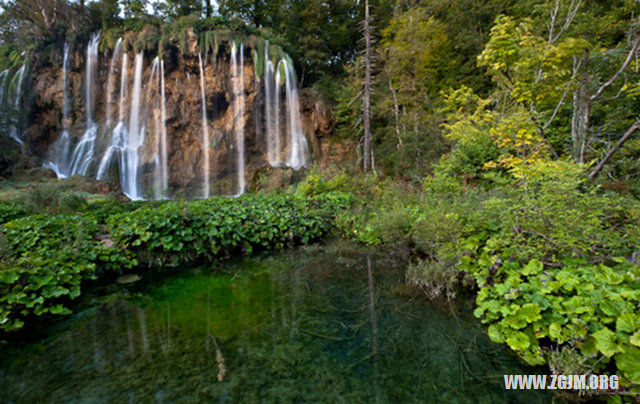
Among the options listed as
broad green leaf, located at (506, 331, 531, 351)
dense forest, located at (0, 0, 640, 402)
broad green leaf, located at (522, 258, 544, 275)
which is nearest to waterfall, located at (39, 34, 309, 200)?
dense forest, located at (0, 0, 640, 402)

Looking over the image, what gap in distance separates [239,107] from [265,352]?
60.4 ft

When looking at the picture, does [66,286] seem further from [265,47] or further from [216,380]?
[265,47]

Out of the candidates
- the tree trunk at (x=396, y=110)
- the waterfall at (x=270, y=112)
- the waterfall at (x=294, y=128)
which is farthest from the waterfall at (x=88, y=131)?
the tree trunk at (x=396, y=110)

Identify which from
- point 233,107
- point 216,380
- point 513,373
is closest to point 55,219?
point 216,380

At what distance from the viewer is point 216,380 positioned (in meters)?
2.59

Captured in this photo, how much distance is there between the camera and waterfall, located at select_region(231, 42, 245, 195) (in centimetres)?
1834

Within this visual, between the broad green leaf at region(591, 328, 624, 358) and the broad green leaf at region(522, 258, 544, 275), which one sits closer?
the broad green leaf at region(591, 328, 624, 358)

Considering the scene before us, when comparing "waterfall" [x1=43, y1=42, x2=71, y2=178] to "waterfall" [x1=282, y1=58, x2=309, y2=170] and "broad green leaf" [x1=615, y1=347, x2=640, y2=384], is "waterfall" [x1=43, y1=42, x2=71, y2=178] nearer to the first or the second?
"waterfall" [x1=282, y1=58, x2=309, y2=170]

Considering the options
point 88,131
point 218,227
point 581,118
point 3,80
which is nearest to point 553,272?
point 581,118

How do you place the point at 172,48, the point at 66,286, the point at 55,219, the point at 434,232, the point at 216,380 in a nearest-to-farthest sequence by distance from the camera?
the point at 216,380 < the point at 66,286 < the point at 434,232 < the point at 55,219 < the point at 172,48

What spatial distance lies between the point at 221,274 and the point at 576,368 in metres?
5.32

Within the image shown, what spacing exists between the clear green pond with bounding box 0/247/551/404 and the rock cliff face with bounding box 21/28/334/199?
14.5 metres

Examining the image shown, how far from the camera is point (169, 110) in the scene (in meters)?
18.2

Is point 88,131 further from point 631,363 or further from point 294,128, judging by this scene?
point 631,363
